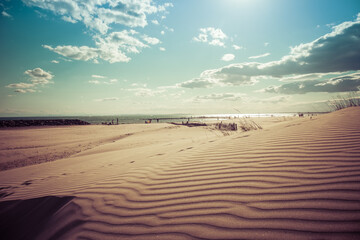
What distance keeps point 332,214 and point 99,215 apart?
2153 millimetres

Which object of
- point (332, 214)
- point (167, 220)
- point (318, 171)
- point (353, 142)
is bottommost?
point (167, 220)

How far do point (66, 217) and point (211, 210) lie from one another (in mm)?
1646

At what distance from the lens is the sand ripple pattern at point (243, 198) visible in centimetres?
132

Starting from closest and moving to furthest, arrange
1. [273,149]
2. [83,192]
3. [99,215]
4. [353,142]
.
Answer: [99,215]
[83,192]
[353,142]
[273,149]

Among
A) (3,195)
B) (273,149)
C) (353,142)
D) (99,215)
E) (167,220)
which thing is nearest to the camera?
(167,220)

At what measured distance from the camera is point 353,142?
2.68 metres

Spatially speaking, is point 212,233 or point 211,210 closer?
point 212,233

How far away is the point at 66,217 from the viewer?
1959 millimetres

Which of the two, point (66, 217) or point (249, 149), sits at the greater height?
point (249, 149)

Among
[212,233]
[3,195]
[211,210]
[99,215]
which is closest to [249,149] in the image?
[211,210]

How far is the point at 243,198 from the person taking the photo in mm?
1710

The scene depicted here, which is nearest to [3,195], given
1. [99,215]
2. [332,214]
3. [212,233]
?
[99,215]

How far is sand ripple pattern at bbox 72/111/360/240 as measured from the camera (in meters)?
1.32

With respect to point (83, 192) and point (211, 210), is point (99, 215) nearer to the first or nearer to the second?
point (83, 192)
